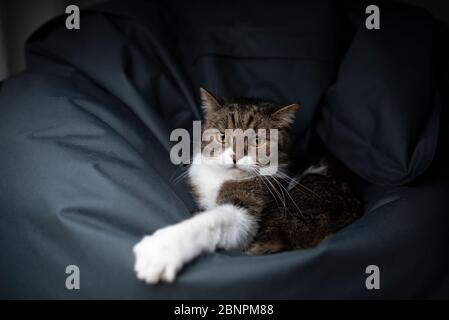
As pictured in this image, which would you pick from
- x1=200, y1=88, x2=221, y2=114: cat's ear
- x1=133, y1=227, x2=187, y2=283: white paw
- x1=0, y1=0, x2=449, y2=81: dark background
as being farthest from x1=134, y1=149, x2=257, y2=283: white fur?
x1=0, y1=0, x2=449, y2=81: dark background

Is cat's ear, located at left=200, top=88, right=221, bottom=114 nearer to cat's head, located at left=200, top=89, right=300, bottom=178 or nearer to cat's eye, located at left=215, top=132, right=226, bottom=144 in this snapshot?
cat's head, located at left=200, top=89, right=300, bottom=178

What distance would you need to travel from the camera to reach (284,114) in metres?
1.38

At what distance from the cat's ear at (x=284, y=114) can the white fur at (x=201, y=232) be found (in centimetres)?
18

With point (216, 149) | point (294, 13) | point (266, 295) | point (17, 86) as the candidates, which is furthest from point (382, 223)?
point (17, 86)

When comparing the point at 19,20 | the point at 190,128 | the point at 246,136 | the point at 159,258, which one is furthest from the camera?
the point at 19,20

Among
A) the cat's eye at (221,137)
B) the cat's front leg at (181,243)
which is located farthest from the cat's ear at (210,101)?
the cat's front leg at (181,243)

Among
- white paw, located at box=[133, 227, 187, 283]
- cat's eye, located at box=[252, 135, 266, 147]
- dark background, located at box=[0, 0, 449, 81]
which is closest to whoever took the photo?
white paw, located at box=[133, 227, 187, 283]

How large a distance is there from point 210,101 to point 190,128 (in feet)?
0.82

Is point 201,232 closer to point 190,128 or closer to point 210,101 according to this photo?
point 210,101

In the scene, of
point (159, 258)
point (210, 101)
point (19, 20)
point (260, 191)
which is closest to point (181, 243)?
point (159, 258)

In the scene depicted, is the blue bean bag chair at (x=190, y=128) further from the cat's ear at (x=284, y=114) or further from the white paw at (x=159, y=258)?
the cat's ear at (x=284, y=114)

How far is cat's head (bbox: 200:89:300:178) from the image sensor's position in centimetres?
133

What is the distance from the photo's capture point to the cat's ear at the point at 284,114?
135 centimetres
